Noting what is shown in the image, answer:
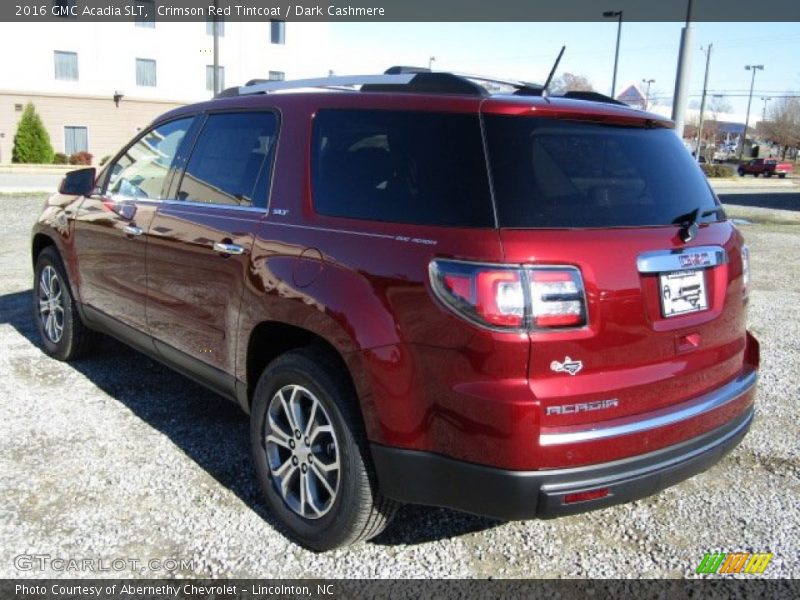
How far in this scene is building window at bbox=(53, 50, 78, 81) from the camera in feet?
116

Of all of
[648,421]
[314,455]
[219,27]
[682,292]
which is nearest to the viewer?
[648,421]

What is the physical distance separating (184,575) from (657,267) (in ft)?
7.05

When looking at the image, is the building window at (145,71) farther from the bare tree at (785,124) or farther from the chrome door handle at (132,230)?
the bare tree at (785,124)

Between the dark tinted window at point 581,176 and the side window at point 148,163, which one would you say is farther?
the side window at point 148,163

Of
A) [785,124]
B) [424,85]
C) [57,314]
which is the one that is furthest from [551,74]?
[785,124]

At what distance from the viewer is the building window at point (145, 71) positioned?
37.8 meters

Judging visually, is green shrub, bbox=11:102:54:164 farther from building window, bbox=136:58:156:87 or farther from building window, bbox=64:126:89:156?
building window, bbox=136:58:156:87

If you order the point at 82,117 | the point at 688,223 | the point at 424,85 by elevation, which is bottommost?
the point at 688,223

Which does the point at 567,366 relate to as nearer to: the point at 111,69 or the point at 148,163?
the point at 148,163

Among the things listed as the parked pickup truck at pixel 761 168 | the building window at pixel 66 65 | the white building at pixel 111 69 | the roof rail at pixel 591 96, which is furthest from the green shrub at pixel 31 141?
the parked pickup truck at pixel 761 168

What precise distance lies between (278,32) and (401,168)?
139ft

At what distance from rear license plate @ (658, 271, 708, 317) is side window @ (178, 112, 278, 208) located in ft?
5.68

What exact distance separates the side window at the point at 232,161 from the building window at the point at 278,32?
1612 inches

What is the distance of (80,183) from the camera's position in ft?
16.2
